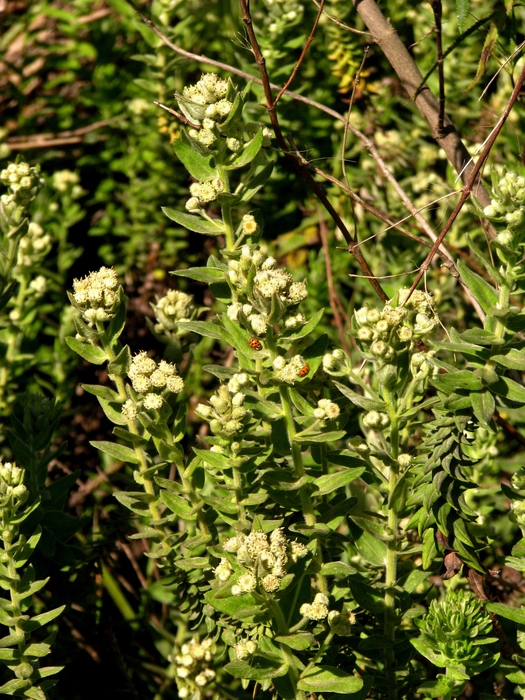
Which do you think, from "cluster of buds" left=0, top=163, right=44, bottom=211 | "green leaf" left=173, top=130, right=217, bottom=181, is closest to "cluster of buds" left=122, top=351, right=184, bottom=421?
"green leaf" left=173, top=130, right=217, bottom=181

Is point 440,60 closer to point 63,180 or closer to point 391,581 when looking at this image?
point 391,581

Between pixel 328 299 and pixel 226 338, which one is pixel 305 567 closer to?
pixel 226 338

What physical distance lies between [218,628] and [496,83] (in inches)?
92.1

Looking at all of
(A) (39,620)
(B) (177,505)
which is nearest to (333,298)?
(B) (177,505)

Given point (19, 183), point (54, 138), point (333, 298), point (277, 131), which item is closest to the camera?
point (277, 131)

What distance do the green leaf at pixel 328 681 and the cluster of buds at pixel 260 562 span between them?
21 centimetres

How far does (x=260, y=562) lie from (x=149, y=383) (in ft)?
1.36

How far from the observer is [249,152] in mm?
1628

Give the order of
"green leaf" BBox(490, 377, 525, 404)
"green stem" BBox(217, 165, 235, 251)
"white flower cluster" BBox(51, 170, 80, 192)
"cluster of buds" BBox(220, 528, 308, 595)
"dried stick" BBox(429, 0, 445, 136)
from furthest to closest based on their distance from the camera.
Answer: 1. "white flower cluster" BBox(51, 170, 80, 192)
2. "dried stick" BBox(429, 0, 445, 136)
3. "green stem" BBox(217, 165, 235, 251)
4. "green leaf" BBox(490, 377, 525, 404)
5. "cluster of buds" BBox(220, 528, 308, 595)

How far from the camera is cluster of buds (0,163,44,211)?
2.15 metres

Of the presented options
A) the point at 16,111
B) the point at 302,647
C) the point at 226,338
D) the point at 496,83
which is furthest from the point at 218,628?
the point at 16,111

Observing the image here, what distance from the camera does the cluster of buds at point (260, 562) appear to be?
132 cm

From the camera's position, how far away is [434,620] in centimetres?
149

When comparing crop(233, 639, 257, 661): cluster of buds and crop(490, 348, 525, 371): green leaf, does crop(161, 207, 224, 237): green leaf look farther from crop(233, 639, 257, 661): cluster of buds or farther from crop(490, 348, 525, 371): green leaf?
crop(233, 639, 257, 661): cluster of buds
